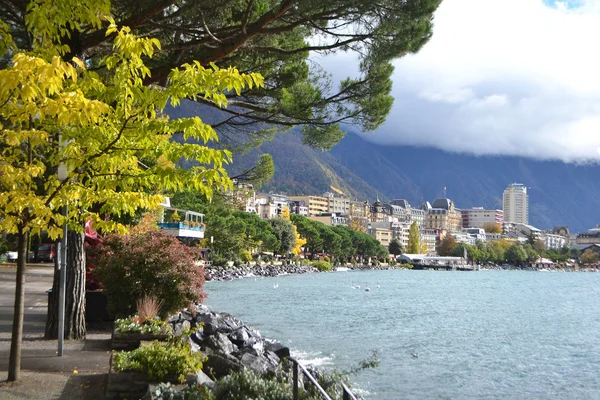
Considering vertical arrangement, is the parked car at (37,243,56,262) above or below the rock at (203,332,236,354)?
above

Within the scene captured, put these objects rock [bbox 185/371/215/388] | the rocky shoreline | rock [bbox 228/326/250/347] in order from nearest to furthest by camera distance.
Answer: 1. rock [bbox 185/371/215/388]
2. rock [bbox 228/326/250/347]
3. the rocky shoreline

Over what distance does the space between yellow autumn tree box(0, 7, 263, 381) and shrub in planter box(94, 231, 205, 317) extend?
5290 millimetres

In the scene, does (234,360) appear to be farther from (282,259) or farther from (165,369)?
(282,259)

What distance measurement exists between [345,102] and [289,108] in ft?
5.61

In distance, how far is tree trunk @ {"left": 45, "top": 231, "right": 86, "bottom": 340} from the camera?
38.7 ft

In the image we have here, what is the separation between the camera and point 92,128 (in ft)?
22.4

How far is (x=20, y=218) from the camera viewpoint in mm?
7539

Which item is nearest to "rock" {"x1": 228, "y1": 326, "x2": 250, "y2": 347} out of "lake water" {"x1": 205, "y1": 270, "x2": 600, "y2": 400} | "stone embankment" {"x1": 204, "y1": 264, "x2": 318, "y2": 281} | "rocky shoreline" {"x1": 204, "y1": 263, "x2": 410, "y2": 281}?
"lake water" {"x1": 205, "y1": 270, "x2": 600, "y2": 400}

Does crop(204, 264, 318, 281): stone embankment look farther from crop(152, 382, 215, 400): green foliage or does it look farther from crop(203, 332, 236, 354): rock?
crop(152, 382, 215, 400): green foliage

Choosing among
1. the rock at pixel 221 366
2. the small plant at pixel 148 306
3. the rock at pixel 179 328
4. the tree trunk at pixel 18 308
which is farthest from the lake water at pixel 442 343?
the tree trunk at pixel 18 308

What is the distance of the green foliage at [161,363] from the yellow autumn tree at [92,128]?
1.38 meters

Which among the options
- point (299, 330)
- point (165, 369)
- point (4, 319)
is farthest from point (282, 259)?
point (165, 369)

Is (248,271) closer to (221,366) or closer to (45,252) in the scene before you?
(45,252)

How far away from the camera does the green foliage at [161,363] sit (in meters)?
7.74
